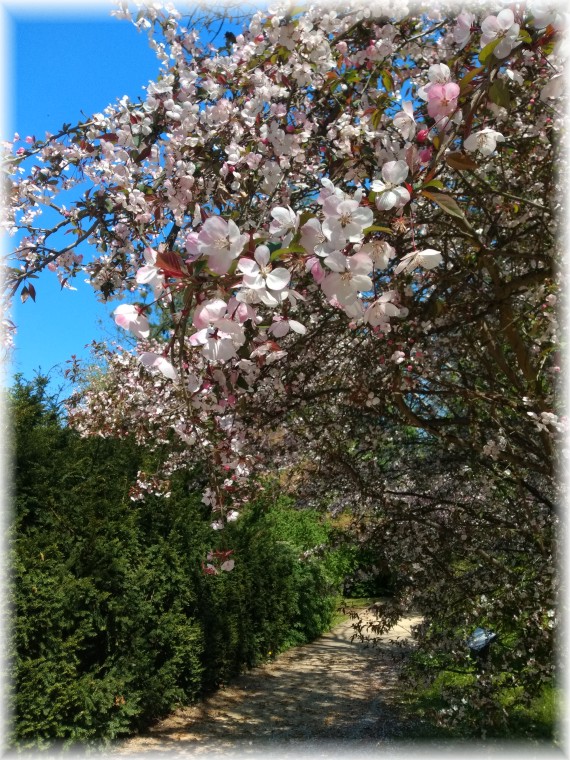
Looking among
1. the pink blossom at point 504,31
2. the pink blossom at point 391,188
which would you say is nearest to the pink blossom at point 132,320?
the pink blossom at point 391,188

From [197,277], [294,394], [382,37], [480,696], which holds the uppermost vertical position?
[382,37]

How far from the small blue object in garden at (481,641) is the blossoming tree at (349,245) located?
171 millimetres

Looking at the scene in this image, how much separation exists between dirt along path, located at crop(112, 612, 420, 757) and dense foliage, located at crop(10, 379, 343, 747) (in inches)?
8.4

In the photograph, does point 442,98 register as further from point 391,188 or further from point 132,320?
point 132,320

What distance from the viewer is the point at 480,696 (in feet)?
11.7

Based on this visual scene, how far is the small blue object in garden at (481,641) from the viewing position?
3.89 metres

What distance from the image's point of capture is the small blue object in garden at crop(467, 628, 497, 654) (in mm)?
3893

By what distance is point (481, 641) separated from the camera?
3951mm

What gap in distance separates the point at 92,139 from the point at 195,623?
169 inches

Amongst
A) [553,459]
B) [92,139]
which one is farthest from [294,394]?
[92,139]

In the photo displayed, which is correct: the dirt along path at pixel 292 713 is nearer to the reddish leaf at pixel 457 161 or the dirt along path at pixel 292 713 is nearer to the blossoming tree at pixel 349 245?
the blossoming tree at pixel 349 245

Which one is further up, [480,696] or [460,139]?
[460,139]

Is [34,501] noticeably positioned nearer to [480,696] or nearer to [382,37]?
[480,696]

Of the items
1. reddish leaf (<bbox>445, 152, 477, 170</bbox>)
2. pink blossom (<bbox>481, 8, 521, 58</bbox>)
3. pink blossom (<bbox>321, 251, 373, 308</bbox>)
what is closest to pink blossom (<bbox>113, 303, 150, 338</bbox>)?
pink blossom (<bbox>321, 251, 373, 308</bbox>)
